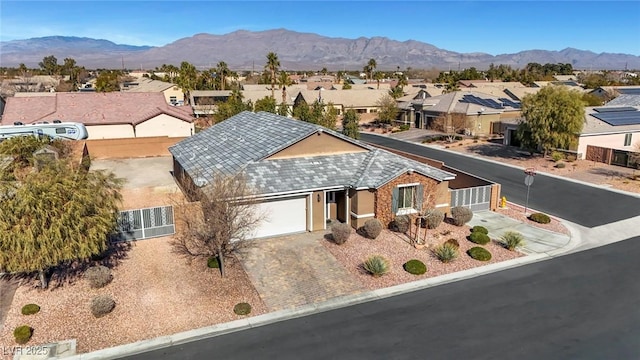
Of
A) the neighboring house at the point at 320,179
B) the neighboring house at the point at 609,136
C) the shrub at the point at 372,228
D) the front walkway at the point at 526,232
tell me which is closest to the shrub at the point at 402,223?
the neighboring house at the point at 320,179

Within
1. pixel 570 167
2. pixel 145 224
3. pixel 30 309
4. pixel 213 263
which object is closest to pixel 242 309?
pixel 213 263

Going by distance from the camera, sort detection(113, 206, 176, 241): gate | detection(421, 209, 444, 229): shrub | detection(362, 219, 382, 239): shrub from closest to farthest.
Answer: detection(113, 206, 176, 241): gate → detection(362, 219, 382, 239): shrub → detection(421, 209, 444, 229): shrub

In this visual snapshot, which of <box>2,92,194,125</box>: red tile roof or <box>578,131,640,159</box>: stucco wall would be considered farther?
<box>2,92,194,125</box>: red tile roof

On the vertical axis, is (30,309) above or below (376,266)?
below

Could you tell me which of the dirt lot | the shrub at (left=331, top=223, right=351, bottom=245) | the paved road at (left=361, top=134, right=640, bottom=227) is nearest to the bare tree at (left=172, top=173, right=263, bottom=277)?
the shrub at (left=331, top=223, right=351, bottom=245)

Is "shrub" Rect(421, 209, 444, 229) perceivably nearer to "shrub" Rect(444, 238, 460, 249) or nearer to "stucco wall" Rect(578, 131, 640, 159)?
"shrub" Rect(444, 238, 460, 249)

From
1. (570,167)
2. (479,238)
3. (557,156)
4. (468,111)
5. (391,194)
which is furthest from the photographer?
(468,111)

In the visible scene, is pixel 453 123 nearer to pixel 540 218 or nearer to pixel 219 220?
pixel 540 218

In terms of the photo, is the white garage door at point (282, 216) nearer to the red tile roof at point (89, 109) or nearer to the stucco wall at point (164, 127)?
the red tile roof at point (89, 109)
